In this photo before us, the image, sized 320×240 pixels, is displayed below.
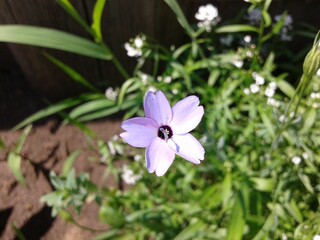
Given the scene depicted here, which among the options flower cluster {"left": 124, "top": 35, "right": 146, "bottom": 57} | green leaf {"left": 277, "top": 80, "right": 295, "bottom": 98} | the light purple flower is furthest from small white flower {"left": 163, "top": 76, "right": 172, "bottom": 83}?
the light purple flower

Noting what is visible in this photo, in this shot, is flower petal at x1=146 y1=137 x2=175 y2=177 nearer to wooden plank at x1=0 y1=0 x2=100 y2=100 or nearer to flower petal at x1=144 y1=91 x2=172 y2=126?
flower petal at x1=144 y1=91 x2=172 y2=126

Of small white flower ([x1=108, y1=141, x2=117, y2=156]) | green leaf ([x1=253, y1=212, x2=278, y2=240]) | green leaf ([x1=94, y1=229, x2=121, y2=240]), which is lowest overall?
green leaf ([x1=94, y1=229, x2=121, y2=240])

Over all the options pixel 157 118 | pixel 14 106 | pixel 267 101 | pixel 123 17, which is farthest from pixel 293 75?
pixel 14 106

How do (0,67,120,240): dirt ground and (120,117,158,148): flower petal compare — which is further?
(0,67,120,240): dirt ground

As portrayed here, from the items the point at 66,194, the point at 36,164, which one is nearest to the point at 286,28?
the point at 66,194

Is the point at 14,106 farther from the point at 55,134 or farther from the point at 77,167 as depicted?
the point at 77,167

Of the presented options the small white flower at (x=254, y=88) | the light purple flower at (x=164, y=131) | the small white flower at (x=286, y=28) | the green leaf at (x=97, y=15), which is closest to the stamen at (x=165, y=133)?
the light purple flower at (x=164, y=131)

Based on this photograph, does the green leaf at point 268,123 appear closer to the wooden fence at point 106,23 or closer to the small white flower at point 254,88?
the small white flower at point 254,88
